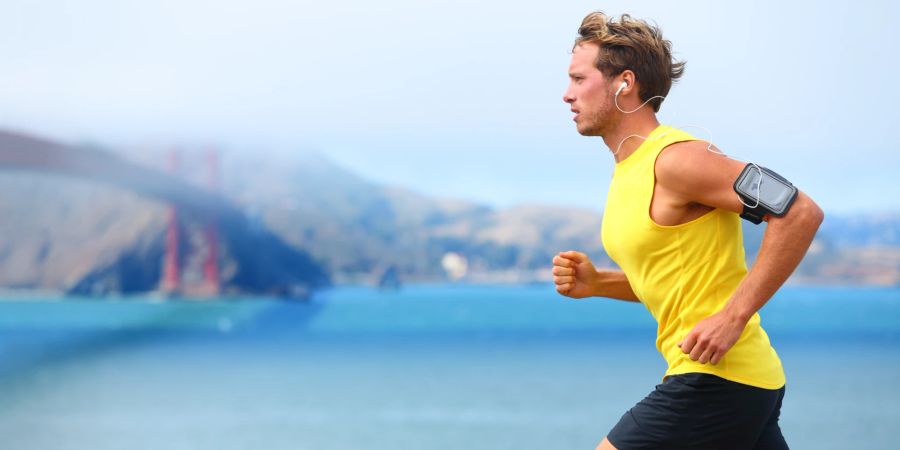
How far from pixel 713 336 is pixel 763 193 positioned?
8.1 inches

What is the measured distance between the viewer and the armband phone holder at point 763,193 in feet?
4.71

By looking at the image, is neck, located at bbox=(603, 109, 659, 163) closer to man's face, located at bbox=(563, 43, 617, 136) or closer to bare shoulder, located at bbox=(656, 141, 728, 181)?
man's face, located at bbox=(563, 43, 617, 136)

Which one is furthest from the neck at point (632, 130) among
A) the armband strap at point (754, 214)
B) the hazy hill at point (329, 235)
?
the hazy hill at point (329, 235)

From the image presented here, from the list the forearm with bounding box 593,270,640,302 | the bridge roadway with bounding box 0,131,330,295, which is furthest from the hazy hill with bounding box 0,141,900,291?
the forearm with bounding box 593,270,640,302

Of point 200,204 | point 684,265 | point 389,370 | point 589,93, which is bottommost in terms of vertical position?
point 684,265

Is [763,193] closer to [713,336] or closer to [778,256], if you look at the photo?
[778,256]

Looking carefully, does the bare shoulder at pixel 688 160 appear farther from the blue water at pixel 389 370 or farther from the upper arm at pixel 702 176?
the blue water at pixel 389 370

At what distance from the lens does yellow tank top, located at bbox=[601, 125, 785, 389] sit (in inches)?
59.7

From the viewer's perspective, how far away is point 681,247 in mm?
1518

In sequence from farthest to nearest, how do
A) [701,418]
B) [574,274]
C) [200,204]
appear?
[200,204] < [574,274] < [701,418]

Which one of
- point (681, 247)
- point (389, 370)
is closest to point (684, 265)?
point (681, 247)

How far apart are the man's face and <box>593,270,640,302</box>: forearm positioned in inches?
11.6

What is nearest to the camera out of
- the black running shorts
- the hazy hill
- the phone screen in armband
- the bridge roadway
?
the phone screen in armband

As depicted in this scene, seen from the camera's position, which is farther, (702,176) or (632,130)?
(632,130)
